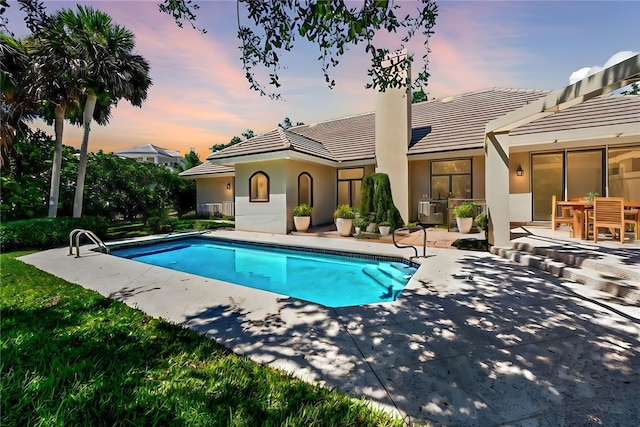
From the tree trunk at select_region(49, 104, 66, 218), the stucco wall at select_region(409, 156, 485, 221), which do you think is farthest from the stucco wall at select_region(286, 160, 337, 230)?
the tree trunk at select_region(49, 104, 66, 218)

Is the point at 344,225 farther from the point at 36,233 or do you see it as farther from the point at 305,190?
the point at 36,233

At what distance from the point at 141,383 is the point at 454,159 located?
14.3 metres

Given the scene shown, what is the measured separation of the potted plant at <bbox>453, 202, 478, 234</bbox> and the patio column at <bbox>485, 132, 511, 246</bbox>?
2.88 metres

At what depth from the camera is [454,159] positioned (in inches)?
526

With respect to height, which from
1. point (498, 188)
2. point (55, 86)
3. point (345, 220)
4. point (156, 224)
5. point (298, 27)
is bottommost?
point (156, 224)

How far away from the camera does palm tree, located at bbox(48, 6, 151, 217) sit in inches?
449

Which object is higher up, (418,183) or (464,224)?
(418,183)

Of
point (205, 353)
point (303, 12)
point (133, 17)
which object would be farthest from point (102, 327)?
point (133, 17)

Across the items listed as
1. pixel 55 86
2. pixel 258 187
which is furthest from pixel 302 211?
pixel 55 86

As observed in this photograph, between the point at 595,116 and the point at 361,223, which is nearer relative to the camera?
the point at 595,116

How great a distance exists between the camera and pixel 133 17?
19.5 feet

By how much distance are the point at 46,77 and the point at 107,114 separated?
370 centimetres

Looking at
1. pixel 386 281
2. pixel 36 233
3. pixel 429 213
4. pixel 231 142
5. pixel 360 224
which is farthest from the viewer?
pixel 231 142

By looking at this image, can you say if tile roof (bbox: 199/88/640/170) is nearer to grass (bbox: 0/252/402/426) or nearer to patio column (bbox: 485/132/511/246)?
patio column (bbox: 485/132/511/246)
